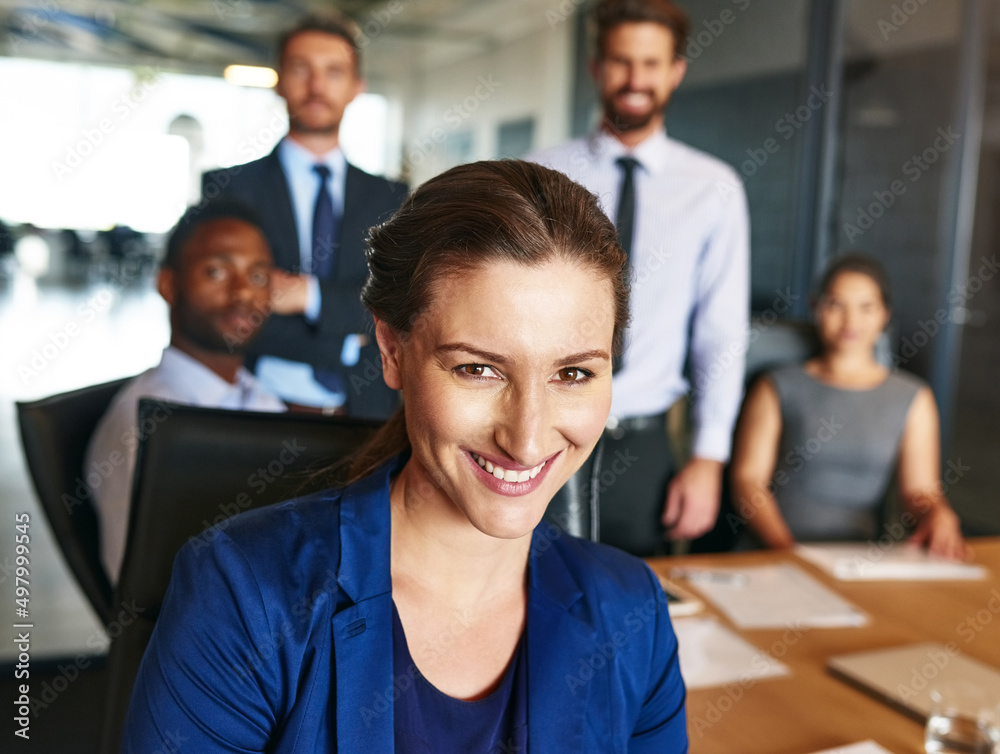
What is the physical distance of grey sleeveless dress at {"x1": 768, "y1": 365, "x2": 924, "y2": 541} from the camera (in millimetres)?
2709

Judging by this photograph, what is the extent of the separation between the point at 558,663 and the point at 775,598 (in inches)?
30.0

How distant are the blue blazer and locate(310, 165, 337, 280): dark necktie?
1.57m

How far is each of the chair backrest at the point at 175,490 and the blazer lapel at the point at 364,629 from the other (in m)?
0.16

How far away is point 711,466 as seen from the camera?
2.61 metres

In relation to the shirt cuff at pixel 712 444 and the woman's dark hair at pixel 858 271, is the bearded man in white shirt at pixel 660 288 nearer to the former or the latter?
the shirt cuff at pixel 712 444

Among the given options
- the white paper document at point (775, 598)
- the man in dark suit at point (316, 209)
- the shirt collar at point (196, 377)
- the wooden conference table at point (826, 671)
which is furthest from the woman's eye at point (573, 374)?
the man in dark suit at point (316, 209)

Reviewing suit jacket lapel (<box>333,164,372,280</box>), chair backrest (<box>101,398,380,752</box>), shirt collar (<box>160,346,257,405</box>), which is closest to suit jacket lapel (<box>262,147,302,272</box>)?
suit jacket lapel (<box>333,164,372,280</box>)

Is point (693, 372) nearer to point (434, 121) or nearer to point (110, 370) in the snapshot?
point (434, 121)

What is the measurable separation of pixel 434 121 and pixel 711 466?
2113mm

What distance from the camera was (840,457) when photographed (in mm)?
2727

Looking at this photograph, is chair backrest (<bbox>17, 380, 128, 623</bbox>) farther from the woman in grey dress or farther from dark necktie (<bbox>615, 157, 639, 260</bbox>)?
the woman in grey dress

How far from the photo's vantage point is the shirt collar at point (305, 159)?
8.54 ft

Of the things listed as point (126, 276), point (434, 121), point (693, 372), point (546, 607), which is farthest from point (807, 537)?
point (126, 276)

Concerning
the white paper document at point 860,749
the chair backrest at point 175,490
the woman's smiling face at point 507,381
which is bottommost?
the white paper document at point 860,749
